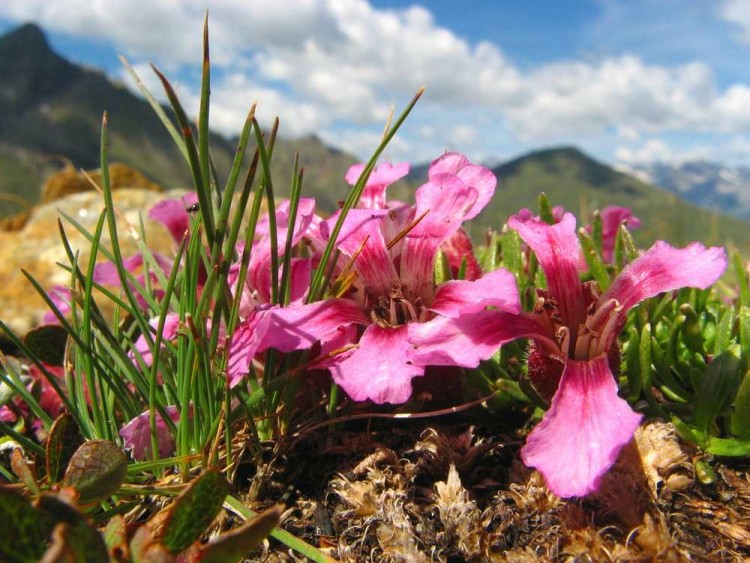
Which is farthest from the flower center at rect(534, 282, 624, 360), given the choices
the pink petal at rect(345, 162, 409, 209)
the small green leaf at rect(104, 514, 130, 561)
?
the small green leaf at rect(104, 514, 130, 561)

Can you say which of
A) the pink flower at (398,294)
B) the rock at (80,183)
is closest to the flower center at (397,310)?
the pink flower at (398,294)

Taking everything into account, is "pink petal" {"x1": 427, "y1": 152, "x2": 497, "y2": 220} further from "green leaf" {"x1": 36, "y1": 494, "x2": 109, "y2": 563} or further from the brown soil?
"green leaf" {"x1": 36, "y1": 494, "x2": 109, "y2": 563}

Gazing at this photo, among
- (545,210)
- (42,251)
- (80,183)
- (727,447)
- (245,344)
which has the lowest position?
(42,251)

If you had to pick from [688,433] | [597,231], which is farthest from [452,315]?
[597,231]

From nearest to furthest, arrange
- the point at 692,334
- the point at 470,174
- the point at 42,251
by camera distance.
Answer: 1. the point at 470,174
2. the point at 692,334
3. the point at 42,251

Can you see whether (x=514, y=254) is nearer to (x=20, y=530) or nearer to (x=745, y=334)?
(x=745, y=334)

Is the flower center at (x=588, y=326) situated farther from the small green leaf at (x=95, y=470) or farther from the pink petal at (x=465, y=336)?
the small green leaf at (x=95, y=470)

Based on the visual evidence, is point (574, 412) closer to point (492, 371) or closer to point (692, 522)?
point (692, 522)

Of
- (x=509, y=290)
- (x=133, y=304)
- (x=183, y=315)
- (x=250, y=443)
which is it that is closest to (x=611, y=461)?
(x=509, y=290)
